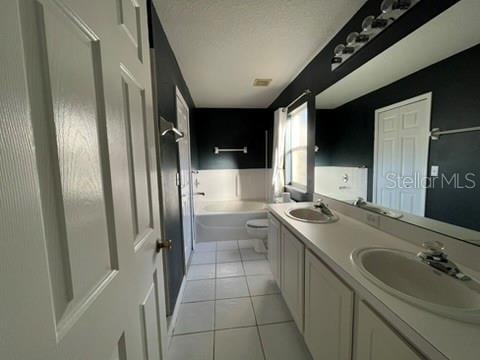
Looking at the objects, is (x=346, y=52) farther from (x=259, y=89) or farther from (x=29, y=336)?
(x=29, y=336)

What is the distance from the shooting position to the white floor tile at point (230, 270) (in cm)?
239

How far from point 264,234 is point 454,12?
255 centimetres

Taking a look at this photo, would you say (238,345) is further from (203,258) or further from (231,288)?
(203,258)

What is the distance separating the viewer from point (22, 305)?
0.99 ft

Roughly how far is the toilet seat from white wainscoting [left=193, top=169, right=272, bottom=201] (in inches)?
40.8

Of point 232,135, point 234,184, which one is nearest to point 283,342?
point 234,184

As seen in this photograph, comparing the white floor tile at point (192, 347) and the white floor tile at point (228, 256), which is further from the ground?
the white floor tile at point (228, 256)

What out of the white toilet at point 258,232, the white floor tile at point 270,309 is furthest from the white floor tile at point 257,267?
the white floor tile at point 270,309

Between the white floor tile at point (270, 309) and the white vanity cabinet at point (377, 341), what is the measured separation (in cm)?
101

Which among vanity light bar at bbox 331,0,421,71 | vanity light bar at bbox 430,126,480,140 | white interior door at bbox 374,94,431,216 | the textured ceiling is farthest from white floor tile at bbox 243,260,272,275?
the textured ceiling

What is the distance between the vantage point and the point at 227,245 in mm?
3209

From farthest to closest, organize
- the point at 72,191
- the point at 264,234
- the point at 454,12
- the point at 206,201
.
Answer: the point at 206,201 < the point at 264,234 < the point at 454,12 < the point at 72,191

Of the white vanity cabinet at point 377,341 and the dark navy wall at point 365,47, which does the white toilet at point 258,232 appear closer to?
the dark navy wall at point 365,47

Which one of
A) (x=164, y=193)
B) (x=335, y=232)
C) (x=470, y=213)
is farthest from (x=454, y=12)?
(x=164, y=193)
